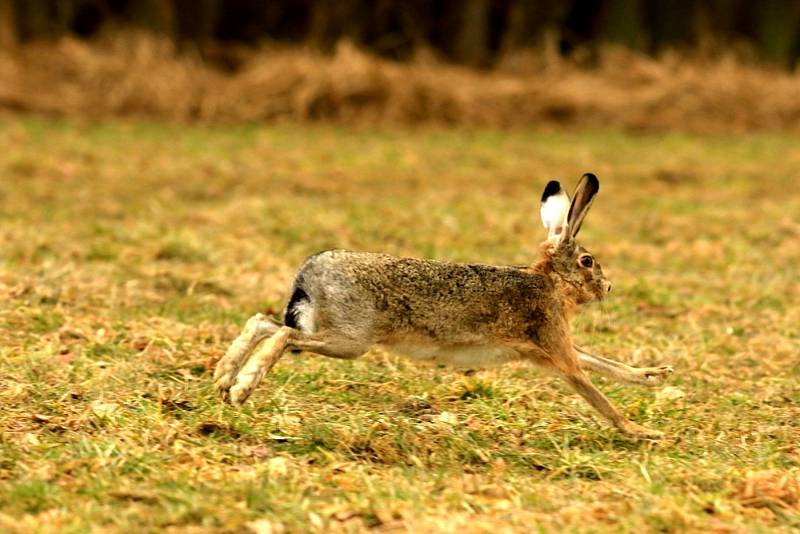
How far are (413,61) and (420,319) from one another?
44.1ft

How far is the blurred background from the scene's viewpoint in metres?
17.6

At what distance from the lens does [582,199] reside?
20.3 ft

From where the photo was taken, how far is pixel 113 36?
18.2m

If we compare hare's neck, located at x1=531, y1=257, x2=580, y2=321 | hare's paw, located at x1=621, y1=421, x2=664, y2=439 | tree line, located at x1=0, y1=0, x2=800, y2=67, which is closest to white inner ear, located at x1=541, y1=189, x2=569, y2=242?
hare's neck, located at x1=531, y1=257, x2=580, y2=321

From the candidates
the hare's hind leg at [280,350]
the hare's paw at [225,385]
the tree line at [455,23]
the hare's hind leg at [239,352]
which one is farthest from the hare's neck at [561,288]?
the tree line at [455,23]

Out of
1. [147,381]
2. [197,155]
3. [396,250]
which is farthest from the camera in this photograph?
[197,155]

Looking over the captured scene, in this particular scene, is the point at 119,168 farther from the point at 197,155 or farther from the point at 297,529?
the point at 297,529

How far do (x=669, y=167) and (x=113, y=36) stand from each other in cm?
755

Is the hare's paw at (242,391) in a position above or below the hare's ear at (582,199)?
below

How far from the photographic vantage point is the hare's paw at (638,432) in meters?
5.82

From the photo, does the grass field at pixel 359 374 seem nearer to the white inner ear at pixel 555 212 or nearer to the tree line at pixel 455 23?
the white inner ear at pixel 555 212

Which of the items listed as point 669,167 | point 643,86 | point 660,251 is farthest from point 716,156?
point 660,251

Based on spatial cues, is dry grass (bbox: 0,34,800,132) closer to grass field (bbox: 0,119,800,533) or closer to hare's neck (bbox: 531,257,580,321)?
grass field (bbox: 0,119,800,533)

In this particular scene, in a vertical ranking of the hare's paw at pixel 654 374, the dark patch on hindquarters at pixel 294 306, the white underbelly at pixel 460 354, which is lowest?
the hare's paw at pixel 654 374
